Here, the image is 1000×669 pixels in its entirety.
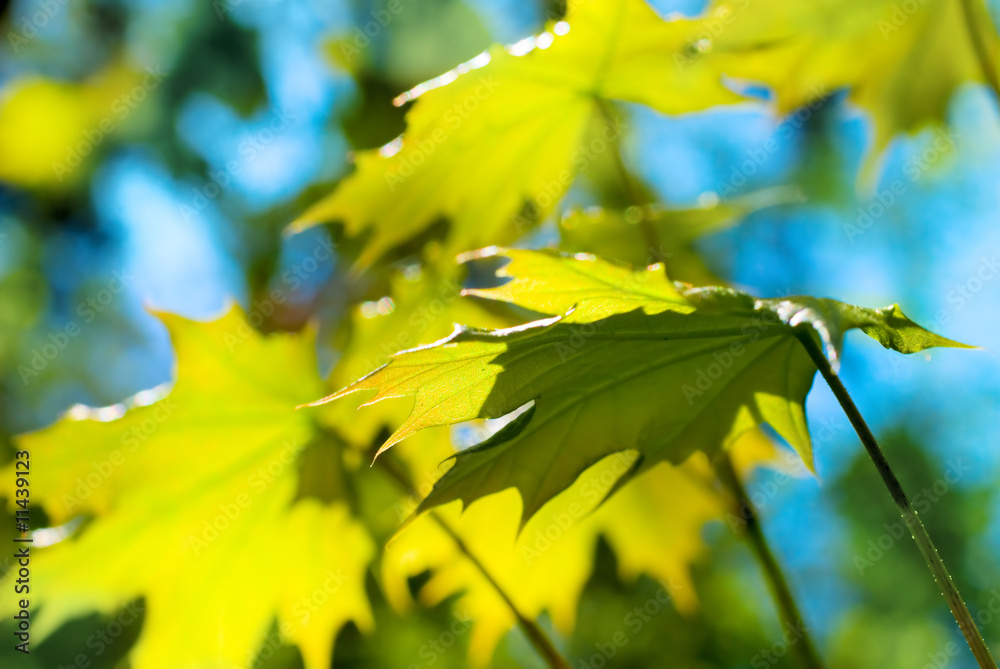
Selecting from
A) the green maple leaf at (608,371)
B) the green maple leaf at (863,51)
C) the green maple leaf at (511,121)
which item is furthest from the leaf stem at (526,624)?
the green maple leaf at (863,51)

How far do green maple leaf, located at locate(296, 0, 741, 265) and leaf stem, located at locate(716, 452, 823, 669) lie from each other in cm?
46

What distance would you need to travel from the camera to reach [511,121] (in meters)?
0.94

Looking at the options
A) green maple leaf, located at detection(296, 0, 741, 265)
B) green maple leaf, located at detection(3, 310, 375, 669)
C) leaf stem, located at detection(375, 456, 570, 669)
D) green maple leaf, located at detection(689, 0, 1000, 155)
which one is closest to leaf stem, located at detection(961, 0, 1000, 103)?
green maple leaf, located at detection(689, 0, 1000, 155)

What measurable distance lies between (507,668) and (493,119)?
4.51m

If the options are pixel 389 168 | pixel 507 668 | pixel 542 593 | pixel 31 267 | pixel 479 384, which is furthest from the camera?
pixel 31 267

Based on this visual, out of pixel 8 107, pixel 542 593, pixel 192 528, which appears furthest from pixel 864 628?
pixel 8 107

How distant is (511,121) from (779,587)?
25.4 inches

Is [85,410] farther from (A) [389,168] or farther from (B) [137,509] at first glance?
(A) [389,168]

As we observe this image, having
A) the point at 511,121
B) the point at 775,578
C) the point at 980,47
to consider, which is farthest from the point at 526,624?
the point at 980,47

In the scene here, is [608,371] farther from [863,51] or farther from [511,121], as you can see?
[863,51]

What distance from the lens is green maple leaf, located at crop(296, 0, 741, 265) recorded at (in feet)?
2.70

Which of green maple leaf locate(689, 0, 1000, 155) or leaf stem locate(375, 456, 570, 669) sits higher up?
green maple leaf locate(689, 0, 1000, 155)

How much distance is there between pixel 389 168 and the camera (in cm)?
85

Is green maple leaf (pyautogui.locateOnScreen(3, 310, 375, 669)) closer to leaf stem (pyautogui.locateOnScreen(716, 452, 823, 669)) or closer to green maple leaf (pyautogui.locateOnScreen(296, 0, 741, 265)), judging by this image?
green maple leaf (pyautogui.locateOnScreen(296, 0, 741, 265))
